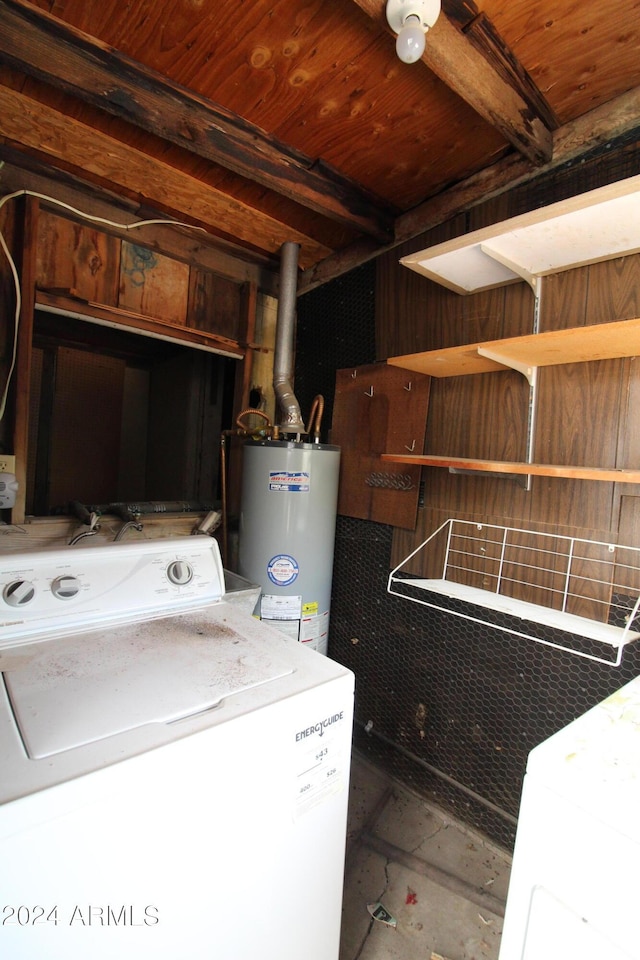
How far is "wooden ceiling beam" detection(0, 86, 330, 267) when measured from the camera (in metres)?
1.48

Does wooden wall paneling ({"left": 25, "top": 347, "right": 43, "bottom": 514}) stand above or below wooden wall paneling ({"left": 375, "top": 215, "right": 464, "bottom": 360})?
below

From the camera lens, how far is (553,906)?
63cm

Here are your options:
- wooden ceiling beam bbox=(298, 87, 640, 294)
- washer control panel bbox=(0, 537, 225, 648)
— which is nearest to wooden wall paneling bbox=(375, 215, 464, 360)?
wooden ceiling beam bbox=(298, 87, 640, 294)

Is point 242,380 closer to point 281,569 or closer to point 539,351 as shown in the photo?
point 281,569

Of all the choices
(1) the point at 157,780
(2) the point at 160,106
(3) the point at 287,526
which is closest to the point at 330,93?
(2) the point at 160,106

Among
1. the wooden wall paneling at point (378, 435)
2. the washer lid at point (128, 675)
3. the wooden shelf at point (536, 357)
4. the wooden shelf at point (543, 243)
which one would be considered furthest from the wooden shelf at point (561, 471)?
the washer lid at point (128, 675)

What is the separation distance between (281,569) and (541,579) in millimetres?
944

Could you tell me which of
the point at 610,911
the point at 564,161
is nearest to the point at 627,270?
the point at 564,161

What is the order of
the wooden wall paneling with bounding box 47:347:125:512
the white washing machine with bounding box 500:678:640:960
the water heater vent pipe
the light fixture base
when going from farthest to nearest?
the wooden wall paneling with bounding box 47:347:125:512, the water heater vent pipe, the light fixture base, the white washing machine with bounding box 500:678:640:960

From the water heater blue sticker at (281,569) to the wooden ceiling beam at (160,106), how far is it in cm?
136

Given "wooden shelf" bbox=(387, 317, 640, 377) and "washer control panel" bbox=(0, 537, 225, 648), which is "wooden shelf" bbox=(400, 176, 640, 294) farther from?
"washer control panel" bbox=(0, 537, 225, 648)

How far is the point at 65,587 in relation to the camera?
1.08 meters

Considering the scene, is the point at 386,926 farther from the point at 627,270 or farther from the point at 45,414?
the point at 45,414

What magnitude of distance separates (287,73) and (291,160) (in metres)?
0.33
